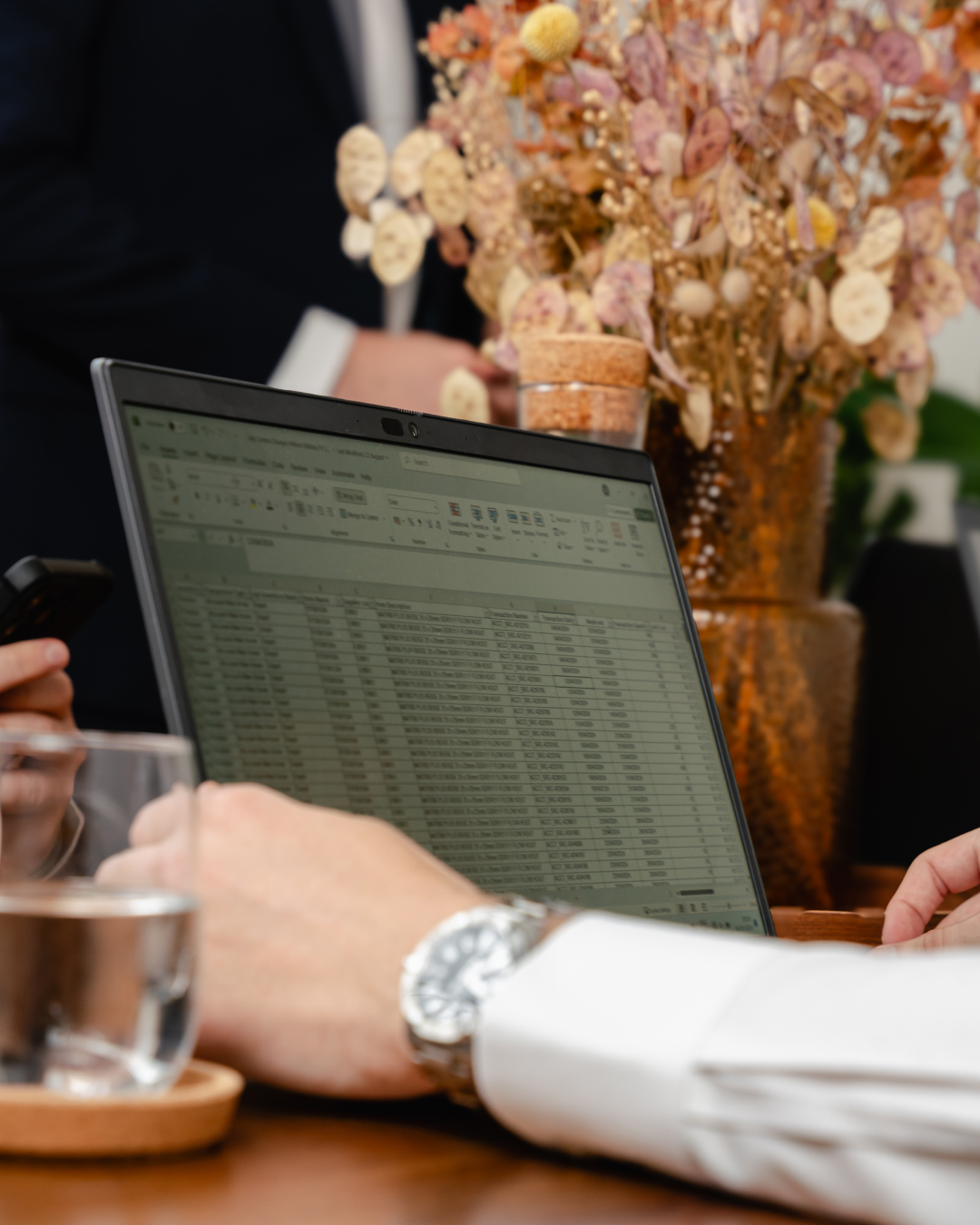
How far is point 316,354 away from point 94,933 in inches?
52.3

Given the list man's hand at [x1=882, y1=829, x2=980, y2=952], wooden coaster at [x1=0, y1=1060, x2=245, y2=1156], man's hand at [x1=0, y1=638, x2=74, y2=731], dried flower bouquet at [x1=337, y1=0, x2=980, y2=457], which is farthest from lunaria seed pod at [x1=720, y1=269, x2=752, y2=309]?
wooden coaster at [x1=0, y1=1060, x2=245, y2=1156]

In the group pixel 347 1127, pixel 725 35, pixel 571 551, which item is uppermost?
pixel 725 35

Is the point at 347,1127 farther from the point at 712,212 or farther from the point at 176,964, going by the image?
the point at 712,212

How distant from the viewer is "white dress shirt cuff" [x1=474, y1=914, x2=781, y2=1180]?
1.13ft

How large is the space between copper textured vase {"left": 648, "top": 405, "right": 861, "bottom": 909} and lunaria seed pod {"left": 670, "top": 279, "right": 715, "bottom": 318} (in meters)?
0.09

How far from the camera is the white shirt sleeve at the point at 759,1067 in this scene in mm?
323

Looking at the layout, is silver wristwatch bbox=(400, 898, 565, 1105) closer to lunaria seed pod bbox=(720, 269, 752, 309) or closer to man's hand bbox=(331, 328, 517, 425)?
lunaria seed pod bbox=(720, 269, 752, 309)

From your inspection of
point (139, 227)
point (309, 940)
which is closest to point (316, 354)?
point (139, 227)

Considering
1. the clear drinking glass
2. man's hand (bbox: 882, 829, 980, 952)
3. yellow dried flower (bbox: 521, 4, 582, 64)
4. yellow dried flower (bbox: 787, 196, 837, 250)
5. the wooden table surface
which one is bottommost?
man's hand (bbox: 882, 829, 980, 952)

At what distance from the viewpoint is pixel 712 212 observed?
3.12 feet

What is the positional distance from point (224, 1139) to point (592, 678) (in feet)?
1.07

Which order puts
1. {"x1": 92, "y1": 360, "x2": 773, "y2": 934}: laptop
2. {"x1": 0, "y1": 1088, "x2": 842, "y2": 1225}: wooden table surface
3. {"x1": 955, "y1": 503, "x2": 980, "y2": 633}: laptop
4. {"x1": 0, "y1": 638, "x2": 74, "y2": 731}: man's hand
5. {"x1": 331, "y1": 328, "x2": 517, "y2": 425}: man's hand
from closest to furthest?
{"x1": 0, "y1": 1088, "x2": 842, "y2": 1225}: wooden table surface, {"x1": 92, "y1": 360, "x2": 773, "y2": 934}: laptop, {"x1": 0, "y1": 638, "x2": 74, "y2": 731}: man's hand, {"x1": 955, "y1": 503, "x2": 980, "y2": 633}: laptop, {"x1": 331, "y1": 328, "x2": 517, "y2": 425}: man's hand

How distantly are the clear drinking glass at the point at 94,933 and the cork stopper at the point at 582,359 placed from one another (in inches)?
24.6

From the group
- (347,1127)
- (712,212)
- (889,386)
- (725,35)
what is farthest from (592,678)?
(889,386)
